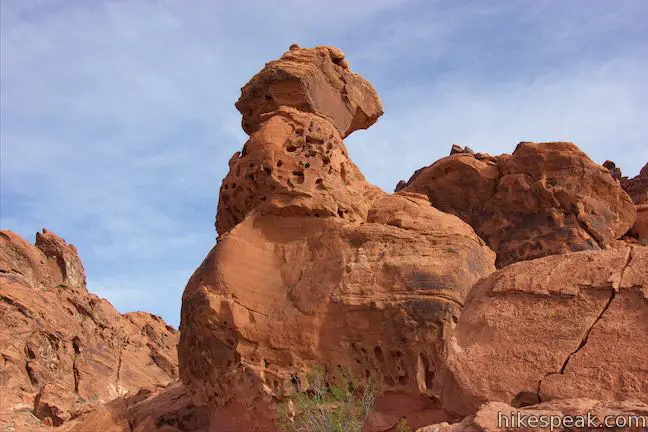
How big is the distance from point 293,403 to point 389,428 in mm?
1327

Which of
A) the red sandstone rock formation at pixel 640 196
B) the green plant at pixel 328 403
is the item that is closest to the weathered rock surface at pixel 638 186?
the red sandstone rock formation at pixel 640 196

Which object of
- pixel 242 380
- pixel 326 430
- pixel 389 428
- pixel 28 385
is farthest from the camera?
pixel 28 385

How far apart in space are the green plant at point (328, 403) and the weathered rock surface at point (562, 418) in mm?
4197

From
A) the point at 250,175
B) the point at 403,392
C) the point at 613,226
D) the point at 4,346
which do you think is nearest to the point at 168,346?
the point at 4,346

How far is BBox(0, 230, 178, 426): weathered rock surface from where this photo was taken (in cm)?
2567

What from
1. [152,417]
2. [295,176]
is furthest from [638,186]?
[152,417]

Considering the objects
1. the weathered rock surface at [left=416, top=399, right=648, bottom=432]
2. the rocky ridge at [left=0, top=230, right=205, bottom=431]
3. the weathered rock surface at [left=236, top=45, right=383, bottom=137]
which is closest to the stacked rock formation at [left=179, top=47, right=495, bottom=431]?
the weathered rock surface at [left=236, top=45, right=383, bottom=137]

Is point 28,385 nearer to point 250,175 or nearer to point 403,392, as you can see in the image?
point 250,175

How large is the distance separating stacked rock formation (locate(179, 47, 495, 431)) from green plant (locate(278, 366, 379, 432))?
0.73 ft

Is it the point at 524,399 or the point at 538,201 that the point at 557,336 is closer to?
the point at 524,399

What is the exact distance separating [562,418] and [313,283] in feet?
23.3

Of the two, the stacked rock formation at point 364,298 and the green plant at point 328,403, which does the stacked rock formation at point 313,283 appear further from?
the green plant at point 328,403

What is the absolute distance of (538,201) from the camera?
68.7 ft

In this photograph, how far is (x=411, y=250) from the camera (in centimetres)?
1252
